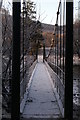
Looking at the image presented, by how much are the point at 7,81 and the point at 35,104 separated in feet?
2.46

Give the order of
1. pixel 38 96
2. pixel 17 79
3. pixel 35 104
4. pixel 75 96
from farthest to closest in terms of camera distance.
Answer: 1. pixel 75 96
2. pixel 38 96
3. pixel 35 104
4. pixel 17 79

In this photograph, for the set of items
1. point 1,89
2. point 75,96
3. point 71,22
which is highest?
point 71,22

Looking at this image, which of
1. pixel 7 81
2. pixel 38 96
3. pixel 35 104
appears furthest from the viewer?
pixel 38 96

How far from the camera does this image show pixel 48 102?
515cm

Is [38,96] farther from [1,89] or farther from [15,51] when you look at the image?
[15,51]

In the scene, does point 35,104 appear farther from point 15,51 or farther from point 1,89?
point 15,51

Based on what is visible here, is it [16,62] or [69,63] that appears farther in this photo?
[69,63]

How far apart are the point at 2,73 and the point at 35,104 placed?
0.97 meters

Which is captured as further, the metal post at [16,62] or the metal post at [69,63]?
the metal post at [69,63]

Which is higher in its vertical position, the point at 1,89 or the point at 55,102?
the point at 1,89

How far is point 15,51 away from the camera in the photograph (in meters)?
3.50

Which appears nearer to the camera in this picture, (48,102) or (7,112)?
(7,112)

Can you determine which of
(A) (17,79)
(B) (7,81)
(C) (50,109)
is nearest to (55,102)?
(C) (50,109)

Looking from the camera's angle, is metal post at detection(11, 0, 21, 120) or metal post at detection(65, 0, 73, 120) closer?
metal post at detection(11, 0, 21, 120)
